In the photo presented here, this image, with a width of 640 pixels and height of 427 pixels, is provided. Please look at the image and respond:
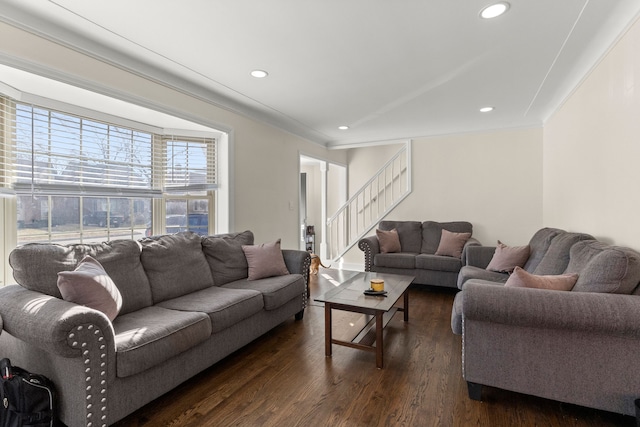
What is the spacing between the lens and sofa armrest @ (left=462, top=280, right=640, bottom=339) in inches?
60.6

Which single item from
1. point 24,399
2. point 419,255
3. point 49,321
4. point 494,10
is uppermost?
point 494,10

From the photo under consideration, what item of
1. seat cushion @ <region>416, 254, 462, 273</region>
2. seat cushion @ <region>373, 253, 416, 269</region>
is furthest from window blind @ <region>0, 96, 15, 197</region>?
seat cushion @ <region>416, 254, 462, 273</region>

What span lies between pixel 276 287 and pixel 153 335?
1.15 m

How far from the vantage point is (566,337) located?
166 centimetres

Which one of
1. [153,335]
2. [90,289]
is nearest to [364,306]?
[153,335]

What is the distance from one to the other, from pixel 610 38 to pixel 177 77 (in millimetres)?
3548

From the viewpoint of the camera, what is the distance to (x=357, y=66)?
283 centimetres

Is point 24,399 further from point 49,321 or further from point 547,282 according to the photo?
point 547,282

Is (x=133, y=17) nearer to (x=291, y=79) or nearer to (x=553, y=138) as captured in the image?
(x=291, y=79)

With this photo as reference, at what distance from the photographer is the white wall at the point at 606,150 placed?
2.09 metres

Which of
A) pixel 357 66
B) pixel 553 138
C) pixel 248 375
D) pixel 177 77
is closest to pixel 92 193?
pixel 177 77

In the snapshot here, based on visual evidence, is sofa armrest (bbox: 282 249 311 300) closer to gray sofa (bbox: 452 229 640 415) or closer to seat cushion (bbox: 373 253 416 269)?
seat cushion (bbox: 373 253 416 269)

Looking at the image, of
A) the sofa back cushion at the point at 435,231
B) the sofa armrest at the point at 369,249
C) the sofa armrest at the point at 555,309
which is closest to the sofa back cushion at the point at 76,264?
the sofa armrest at the point at 555,309

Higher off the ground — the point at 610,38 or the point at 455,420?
the point at 610,38
